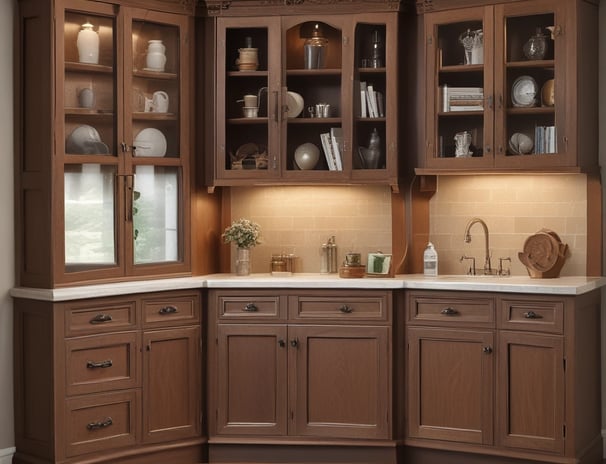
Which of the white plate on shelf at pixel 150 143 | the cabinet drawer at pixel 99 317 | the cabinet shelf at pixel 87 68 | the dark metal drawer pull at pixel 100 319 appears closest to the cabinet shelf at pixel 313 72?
the white plate on shelf at pixel 150 143

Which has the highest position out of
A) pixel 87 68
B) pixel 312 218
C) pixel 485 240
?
pixel 87 68

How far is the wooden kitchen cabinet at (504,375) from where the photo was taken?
4.89 m

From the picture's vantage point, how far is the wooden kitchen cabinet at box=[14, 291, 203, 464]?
4918mm

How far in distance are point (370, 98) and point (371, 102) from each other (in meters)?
0.02

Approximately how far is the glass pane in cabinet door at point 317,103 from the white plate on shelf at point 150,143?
27.5 inches

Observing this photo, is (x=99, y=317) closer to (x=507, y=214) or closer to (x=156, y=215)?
Answer: (x=156, y=215)

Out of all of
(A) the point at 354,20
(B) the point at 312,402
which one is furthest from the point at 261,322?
(A) the point at 354,20

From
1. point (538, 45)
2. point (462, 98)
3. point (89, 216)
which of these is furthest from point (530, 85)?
point (89, 216)

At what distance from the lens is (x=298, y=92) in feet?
18.7

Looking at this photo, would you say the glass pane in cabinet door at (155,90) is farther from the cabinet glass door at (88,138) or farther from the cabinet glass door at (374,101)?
the cabinet glass door at (374,101)

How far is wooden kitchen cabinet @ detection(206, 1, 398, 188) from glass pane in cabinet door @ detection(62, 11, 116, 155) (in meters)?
0.64

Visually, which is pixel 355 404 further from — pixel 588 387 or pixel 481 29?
pixel 481 29

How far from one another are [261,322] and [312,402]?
501 millimetres

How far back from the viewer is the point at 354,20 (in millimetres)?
5496
